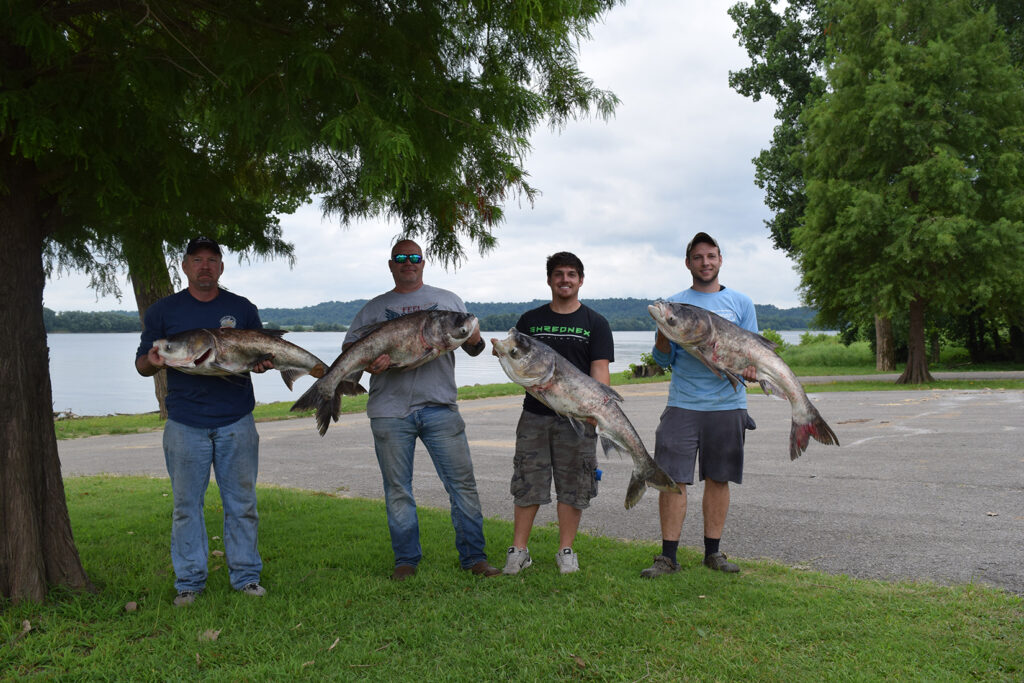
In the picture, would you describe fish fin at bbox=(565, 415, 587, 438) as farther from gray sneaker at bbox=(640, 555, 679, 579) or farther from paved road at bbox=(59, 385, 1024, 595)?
paved road at bbox=(59, 385, 1024, 595)

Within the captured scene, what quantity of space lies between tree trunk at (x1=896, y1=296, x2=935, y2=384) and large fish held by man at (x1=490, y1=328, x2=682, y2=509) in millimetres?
21654

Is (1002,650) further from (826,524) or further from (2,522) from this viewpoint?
(2,522)

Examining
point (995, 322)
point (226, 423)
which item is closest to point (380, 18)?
point (226, 423)

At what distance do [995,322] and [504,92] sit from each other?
Result: 110 ft

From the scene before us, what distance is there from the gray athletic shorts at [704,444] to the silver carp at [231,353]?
237 centimetres

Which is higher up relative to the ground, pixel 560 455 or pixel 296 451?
pixel 560 455

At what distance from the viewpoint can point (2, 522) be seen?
4566mm

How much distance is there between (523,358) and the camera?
425 centimetres

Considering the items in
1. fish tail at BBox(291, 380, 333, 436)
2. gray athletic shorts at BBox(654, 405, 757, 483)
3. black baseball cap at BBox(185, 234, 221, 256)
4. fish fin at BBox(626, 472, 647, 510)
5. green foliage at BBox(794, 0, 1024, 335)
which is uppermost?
green foliage at BBox(794, 0, 1024, 335)

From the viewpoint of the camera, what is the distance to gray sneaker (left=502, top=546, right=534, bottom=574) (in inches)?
199

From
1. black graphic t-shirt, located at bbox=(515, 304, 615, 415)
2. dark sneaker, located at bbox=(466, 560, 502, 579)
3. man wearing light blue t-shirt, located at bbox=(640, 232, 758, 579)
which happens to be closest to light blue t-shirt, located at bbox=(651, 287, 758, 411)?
man wearing light blue t-shirt, located at bbox=(640, 232, 758, 579)

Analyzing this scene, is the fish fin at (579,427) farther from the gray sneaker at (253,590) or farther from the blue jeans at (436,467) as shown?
the gray sneaker at (253,590)

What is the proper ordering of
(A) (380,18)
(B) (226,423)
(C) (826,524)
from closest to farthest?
(A) (380,18) → (B) (226,423) → (C) (826,524)

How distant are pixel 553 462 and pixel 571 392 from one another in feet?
2.95
